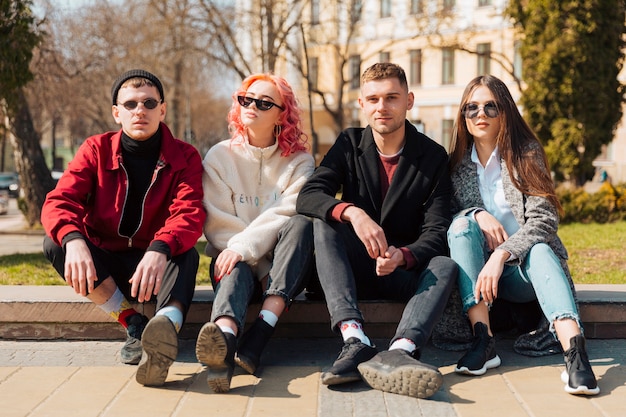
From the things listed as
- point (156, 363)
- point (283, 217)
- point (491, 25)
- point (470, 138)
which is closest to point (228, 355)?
point (156, 363)

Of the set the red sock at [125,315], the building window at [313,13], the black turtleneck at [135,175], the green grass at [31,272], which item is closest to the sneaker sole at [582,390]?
the red sock at [125,315]

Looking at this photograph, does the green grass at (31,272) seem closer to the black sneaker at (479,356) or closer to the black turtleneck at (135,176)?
the black turtleneck at (135,176)

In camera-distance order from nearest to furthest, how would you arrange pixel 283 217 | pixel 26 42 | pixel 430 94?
pixel 283 217 → pixel 26 42 → pixel 430 94

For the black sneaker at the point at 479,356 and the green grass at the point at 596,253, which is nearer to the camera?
the black sneaker at the point at 479,356

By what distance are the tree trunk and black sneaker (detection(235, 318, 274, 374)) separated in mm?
14033

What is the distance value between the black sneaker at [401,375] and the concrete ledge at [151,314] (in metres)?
0.87

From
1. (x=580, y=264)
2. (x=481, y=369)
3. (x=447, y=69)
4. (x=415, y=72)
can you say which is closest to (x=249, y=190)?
(x=481, y=369)

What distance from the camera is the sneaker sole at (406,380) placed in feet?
11.5

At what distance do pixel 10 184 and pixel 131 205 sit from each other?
41.3 meters

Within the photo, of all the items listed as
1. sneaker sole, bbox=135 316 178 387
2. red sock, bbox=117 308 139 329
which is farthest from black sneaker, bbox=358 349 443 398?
red sock, bbox=117 308 139 329

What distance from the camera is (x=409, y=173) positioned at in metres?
4.43

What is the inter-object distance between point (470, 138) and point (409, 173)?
53 centimetres

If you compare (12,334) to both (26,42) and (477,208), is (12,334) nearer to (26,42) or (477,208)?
(477,208)

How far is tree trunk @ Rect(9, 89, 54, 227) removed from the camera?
17000 millimetres
